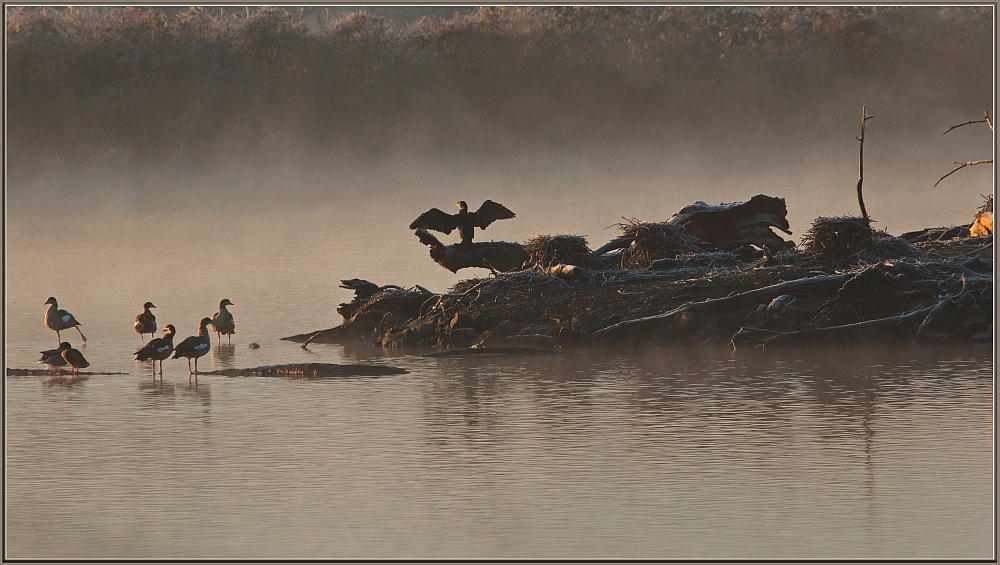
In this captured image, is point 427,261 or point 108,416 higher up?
point 427,261

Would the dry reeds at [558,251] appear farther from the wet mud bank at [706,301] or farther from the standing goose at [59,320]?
the standing goose at [59,320]

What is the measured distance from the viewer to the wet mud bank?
1933cm

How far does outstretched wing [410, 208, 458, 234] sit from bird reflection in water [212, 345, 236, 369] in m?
2.91

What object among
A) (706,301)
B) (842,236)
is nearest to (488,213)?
→ (706,301)

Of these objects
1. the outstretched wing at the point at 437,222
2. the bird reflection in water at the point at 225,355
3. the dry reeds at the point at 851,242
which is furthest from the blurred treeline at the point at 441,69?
the bird reflection in water at the point at 225,355

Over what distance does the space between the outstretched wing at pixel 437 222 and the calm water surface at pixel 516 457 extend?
2039 mm

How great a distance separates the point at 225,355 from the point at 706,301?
239 inches

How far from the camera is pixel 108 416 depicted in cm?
1425

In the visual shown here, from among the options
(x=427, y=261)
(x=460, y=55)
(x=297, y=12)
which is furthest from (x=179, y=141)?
(x=427, y=261)

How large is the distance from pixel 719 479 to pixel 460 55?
5333 cm

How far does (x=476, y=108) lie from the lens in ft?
219

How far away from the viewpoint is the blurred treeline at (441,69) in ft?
199

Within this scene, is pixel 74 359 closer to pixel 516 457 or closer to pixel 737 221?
pixel 516 457

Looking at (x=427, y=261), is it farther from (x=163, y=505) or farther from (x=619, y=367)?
(x=163, y=505)
